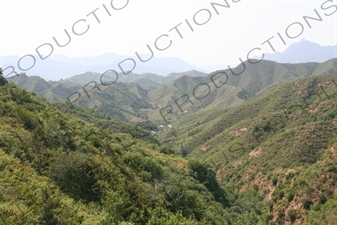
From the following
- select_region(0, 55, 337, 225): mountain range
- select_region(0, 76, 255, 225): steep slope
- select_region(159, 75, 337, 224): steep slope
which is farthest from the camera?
select_region(159, 75, 337, 224): steep slope

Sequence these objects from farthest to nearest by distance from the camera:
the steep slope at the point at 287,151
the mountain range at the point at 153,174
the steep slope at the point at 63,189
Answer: the steep slope at the point at 287,151 → the mountain range at the point at 153,174 → the steep slope at the point at 63,189

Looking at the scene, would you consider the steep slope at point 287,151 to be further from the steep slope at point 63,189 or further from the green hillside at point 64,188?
the steep slope at point 63,189

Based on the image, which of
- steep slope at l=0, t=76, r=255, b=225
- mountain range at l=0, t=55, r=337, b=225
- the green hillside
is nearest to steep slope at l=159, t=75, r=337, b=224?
mountain range at l=0, t=55, r=337, b=225

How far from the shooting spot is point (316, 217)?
97.5ft

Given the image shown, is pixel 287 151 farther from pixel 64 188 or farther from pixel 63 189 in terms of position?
pixel 63 189

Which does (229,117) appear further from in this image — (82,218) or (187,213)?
(82,218)

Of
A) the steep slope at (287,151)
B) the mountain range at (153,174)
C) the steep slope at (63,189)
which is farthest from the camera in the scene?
the steep slope at (287,151)

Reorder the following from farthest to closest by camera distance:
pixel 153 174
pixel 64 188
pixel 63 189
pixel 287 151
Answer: pixel 287 151 < pixel 153 174 < pixel 64 188 < pixel 63 189

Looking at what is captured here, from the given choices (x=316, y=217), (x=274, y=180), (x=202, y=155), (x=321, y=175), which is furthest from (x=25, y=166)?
(x=202, y=155)

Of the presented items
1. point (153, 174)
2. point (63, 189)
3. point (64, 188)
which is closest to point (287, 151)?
point (153, 174)

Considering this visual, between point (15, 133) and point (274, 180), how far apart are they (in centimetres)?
4392

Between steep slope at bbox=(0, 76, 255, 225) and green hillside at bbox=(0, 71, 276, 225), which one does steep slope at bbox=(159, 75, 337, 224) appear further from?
steep slope at bbox=(0, 76, 255, 225)

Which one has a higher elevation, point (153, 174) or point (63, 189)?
point (63, 189)

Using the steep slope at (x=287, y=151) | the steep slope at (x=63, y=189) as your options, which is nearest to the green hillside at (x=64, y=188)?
the steep slope at (x=63, y=189)
